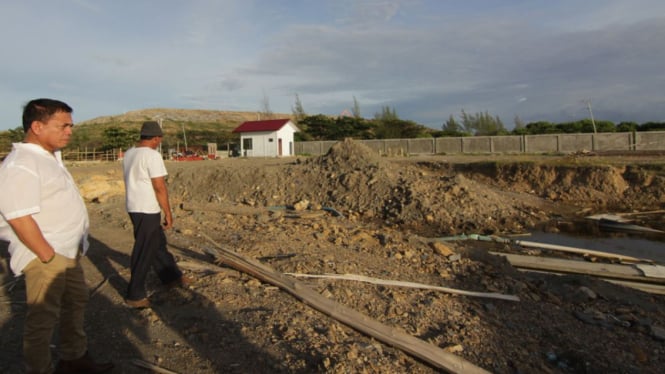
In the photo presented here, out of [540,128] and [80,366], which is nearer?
[80,366]

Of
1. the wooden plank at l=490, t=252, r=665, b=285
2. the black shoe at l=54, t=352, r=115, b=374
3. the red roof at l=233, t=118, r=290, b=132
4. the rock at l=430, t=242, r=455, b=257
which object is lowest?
the wooden plank at l=490, t=252, r=665, b=285

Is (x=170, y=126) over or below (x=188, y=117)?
below

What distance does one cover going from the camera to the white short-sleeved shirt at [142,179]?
3.70 metres

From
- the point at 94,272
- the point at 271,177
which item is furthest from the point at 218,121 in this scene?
the point at 94,272

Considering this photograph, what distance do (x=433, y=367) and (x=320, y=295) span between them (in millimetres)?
1201

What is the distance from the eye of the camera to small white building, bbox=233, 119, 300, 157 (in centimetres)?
3409

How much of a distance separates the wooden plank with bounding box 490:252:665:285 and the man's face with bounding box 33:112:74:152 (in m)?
5.72

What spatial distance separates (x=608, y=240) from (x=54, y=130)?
32.2ft

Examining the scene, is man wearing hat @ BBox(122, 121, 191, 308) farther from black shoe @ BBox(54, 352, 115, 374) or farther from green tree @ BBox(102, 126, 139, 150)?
green tree @ BBox(102, 126, 139, 150)

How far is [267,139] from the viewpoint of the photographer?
34.3 m

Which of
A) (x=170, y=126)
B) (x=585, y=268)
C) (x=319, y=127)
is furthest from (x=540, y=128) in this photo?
(x=170, y=126)

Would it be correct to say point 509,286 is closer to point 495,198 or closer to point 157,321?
point 157,321

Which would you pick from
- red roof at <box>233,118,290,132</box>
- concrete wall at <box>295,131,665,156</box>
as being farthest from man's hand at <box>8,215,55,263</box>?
red roof at <box>233,118,290,132</box>

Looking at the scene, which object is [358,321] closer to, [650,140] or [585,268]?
[585,268]
